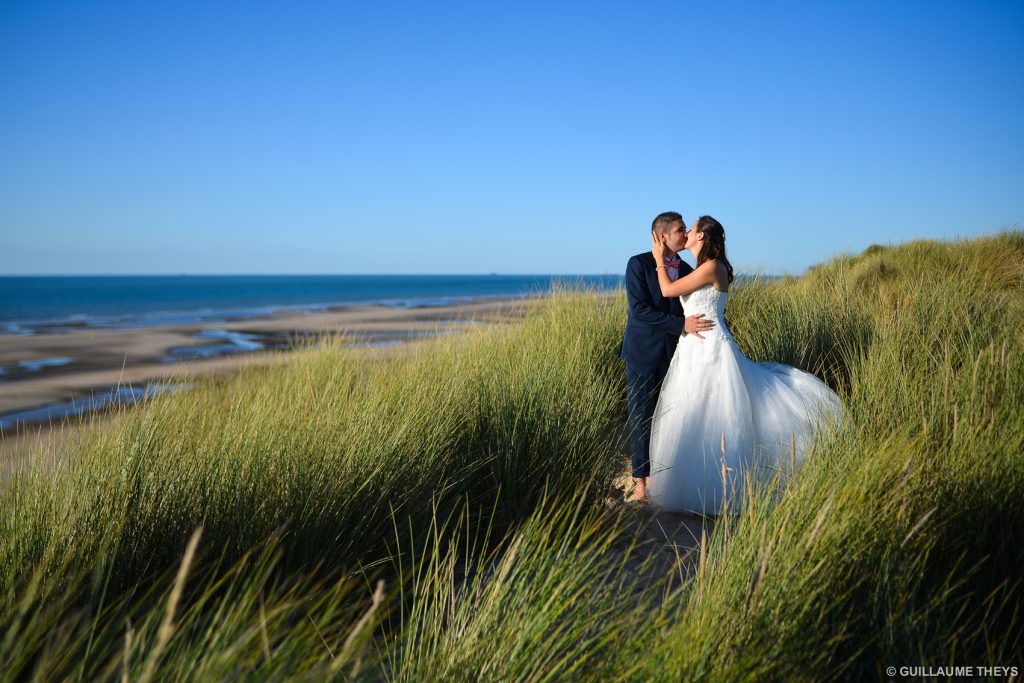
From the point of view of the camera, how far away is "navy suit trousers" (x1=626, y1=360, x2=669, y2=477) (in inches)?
179

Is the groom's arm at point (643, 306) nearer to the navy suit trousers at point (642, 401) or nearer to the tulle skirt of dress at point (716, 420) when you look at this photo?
the tulle skirt of dress at point (716, 420)

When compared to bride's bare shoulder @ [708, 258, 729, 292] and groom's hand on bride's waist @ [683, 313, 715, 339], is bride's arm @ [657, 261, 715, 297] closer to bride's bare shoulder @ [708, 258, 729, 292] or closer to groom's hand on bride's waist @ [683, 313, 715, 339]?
bride's bare shoulder @ [708, 258, 729, 292]

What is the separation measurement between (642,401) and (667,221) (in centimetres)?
129

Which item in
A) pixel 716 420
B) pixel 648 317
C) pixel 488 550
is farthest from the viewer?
pixel 648 317

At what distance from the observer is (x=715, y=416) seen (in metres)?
4.28

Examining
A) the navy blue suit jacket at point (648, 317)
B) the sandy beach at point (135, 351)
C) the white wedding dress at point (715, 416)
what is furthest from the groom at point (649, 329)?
the sandy beach at point (135, 351)

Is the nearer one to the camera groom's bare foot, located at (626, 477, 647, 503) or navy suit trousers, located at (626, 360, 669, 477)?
groom's bare foot, located at (626, 477, 647, 503)

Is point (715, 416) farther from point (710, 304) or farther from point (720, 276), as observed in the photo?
point (720, 276)

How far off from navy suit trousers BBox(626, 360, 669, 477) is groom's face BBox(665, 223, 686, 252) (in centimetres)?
86

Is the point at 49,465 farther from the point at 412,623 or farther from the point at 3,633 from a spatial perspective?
the point at 412,623

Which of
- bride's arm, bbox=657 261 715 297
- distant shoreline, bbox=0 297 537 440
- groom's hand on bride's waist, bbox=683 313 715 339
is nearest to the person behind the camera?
bride's arm, bbox=657 261 715 297

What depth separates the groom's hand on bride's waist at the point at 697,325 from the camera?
175 inches

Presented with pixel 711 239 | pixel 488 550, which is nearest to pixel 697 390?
pixel 711 239

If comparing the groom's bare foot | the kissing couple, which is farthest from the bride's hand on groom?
the groom's bare foot
